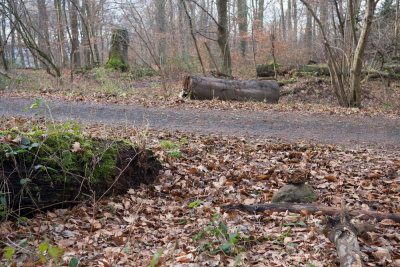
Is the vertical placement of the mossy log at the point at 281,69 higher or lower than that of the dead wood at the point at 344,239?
higher

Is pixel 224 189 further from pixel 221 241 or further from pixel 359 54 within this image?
pixel 359 54

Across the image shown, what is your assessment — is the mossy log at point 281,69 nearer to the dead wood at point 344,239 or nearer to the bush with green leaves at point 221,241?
the dead wood at point 344,239

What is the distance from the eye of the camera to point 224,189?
15.0 feet

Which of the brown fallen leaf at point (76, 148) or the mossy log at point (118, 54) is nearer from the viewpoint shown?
the brown fallen leaf at point (76, 148)

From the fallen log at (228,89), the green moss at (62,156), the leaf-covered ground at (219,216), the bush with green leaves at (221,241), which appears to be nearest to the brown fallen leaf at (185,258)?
the leaf-covered ground at (219,216)

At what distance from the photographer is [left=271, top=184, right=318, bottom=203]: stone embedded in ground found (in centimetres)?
401

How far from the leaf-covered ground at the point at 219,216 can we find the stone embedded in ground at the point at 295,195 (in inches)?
7.9

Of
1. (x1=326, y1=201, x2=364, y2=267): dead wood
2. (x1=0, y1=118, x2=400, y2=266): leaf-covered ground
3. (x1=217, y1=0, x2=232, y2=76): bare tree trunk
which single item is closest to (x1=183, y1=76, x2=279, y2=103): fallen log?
(x1=217, y1=0, x2=232, y2=76): bare tree trunk

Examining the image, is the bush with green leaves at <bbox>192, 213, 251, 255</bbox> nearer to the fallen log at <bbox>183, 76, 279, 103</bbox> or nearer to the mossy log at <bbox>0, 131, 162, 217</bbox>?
the mossy log at <bbox>0, 131, 162, 217</bbox>

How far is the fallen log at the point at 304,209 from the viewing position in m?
3.44

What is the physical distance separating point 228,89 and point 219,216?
27.0 feet

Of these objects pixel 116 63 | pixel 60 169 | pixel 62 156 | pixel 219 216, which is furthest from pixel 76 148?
pixel 116 63

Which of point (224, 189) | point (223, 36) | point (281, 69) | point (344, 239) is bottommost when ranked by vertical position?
point (224, 189)

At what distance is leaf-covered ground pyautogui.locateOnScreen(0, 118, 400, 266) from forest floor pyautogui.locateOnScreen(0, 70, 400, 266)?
14 mm
